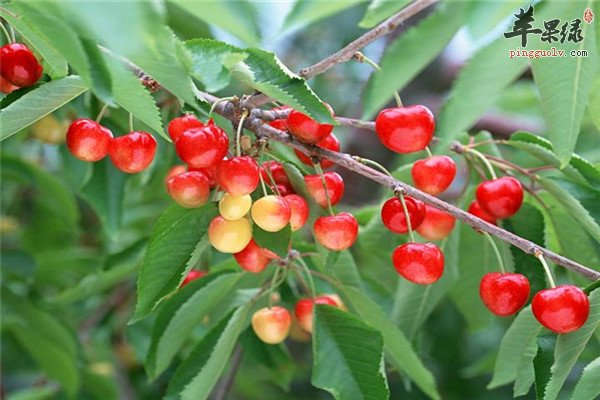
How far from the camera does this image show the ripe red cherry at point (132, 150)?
3.01 ft

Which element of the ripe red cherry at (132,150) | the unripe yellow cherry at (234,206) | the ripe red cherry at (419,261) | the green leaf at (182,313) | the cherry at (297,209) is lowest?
the green leaf at (182,313)

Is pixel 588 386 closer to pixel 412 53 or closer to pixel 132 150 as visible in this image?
pixel 412 53

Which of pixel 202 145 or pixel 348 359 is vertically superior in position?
pixel 202 145

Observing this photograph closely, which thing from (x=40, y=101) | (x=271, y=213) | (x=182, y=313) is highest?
(x=40, y=101)

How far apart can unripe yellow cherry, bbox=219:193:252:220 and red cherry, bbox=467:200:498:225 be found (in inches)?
12.3

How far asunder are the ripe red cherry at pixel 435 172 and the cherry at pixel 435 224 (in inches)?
2.2

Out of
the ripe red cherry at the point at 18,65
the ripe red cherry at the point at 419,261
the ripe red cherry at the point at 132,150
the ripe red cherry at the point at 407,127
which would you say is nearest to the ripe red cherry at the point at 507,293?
the ripe red cherry at the point at 419,261

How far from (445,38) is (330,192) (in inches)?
13.7

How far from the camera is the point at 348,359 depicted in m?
0.95

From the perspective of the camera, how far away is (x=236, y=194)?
2.84 feet

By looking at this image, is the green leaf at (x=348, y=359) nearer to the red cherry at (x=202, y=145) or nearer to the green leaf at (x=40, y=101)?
the red cherry at (x=202, y=145)

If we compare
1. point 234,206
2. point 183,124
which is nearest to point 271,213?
point 234,206

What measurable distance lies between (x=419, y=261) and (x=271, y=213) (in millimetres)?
168

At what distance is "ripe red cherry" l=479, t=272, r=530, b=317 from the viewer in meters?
0.91
